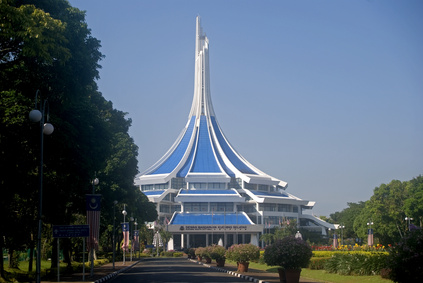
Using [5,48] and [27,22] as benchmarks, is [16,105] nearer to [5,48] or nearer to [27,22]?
[5,48]

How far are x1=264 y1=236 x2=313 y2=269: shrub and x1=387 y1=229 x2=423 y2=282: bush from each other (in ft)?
21.0

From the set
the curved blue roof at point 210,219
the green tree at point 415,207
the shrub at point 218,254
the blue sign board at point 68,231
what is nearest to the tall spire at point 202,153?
the curved blue roof at point 210,219

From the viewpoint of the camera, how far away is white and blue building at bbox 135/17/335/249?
92562 mm

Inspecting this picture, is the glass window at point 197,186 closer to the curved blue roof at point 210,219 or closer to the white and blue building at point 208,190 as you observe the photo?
the white and blue building at point 208,190

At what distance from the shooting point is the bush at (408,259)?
564 inches

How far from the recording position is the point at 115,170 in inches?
1532

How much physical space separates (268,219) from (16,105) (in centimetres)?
7891

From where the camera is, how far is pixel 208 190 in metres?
101

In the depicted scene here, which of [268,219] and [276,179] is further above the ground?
[276,179]

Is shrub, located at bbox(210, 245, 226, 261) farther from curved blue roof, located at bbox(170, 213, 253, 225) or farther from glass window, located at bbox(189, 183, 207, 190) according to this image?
glass window, located at bbox(189, 183, 207, 190)

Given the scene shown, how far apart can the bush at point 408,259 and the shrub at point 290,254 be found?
6.39 meters

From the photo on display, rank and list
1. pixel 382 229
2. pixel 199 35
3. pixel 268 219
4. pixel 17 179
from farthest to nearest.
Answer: pixel 199 35 < pixel 268 219 < pixel 382 229 < pixel 17 179

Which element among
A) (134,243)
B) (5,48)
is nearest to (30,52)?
(5,48)

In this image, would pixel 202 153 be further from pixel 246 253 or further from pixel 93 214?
pixel 93 214
